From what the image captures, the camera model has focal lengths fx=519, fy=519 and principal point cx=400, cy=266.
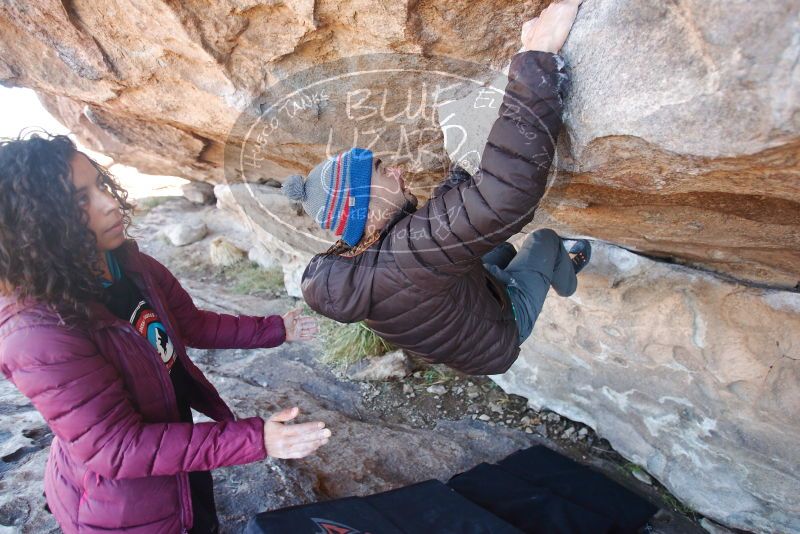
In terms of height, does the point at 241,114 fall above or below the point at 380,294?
above

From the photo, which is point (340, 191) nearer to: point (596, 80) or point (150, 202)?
point (596, 80)

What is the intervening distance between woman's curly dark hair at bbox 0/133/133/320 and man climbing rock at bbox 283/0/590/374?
67cm

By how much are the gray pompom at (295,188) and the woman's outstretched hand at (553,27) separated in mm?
854

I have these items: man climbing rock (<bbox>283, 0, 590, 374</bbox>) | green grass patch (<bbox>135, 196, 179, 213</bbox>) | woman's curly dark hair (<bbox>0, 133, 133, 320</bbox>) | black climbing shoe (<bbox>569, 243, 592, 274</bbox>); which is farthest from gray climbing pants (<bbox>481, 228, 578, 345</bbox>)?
green grass patch (<bbox>135, 196, 179, 213</bbox>)

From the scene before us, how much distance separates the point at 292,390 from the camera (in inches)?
159

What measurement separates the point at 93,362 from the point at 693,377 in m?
2.85

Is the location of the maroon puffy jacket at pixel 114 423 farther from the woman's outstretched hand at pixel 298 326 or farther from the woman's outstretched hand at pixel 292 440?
the woman's outstretched hand at pixel 298 326

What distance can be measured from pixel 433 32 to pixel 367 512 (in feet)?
6.63

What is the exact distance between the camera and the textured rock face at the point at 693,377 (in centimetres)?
251

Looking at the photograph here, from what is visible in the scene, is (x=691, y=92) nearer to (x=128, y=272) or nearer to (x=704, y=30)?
(x=704, y=30)

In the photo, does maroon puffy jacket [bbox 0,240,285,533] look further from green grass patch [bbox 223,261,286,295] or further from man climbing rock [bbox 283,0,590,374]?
green grass patch [bbox 223,261,286,295]

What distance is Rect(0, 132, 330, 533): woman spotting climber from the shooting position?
1510mm

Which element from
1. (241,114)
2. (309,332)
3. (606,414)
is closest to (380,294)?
(309,332)

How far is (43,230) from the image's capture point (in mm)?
1554
